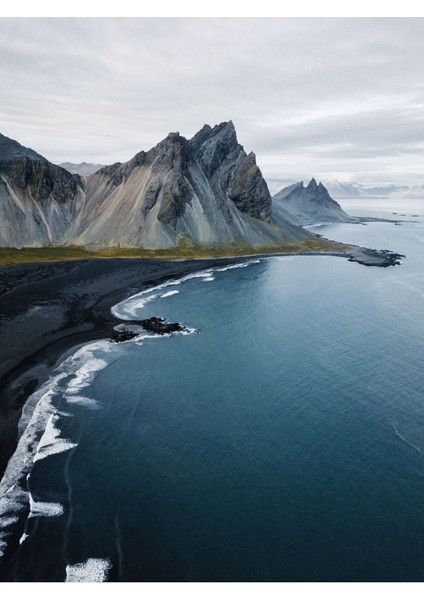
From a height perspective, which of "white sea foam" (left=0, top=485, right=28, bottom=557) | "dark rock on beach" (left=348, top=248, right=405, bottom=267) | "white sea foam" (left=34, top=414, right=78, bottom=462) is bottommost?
"white sea foam" (left=0, top=485, right=28, bottom=557)

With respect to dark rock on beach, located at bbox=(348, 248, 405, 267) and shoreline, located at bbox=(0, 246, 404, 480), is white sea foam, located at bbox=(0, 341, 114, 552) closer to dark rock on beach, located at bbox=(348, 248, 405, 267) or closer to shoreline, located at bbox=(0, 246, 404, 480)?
shoreline, located at bbox=(0, 246, 404, 480)

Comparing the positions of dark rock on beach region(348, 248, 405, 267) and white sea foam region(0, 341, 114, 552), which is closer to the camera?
white sea foam region(0, 341, 114, 552)

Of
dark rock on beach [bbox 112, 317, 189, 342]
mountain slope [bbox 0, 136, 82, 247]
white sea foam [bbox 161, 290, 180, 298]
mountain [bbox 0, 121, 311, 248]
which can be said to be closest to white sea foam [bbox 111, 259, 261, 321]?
white sea foam [bbox 161, 290, 180, 298]

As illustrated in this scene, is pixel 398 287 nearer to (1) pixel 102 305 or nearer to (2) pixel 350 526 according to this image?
(1) pixel 102 305

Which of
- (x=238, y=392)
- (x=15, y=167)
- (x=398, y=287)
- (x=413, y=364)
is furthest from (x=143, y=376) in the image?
(x=15, y=167)

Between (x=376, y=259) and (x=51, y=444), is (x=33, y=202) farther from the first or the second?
(x=51, y=444)

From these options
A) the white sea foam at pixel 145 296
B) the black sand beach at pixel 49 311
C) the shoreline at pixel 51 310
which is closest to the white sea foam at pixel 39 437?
the shoreline at pixel 51 310

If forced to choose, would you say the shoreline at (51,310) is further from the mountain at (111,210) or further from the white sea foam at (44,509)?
the mountain at (111,210)
